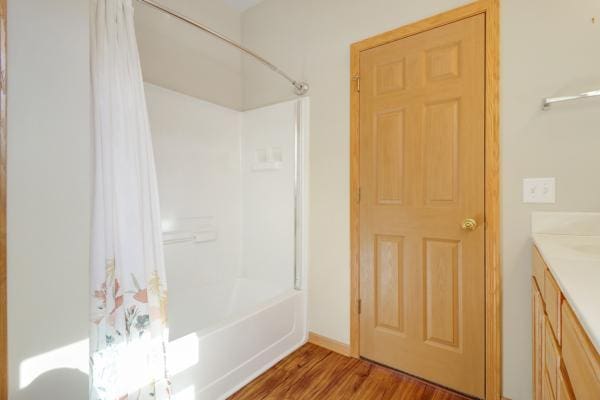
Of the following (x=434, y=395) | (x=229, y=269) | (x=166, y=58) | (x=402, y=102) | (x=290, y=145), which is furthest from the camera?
(x=229, y=269)

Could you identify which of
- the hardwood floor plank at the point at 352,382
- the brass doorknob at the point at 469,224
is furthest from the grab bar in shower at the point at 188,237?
the brass doorknob at the point at 469,224

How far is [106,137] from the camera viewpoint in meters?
0.99

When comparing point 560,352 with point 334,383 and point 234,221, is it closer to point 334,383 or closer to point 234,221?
point 334,383

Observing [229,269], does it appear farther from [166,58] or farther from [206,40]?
[206,40]

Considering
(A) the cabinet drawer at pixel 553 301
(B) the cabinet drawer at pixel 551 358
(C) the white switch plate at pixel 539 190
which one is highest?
(C) the white switch plate at pixel 539 190

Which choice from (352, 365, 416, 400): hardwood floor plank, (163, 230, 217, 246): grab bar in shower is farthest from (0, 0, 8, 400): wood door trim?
(352, 365, 416, 400): hardwood floor plank

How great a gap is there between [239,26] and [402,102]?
175 cm

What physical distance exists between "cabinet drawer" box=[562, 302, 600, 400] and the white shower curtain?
123cm

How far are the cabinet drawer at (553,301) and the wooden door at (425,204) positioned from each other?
0.53 metres

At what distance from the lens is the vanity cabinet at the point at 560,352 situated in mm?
502

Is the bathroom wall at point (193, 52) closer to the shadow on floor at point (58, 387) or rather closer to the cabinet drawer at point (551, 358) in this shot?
the shadow on floor at point (58, 387)

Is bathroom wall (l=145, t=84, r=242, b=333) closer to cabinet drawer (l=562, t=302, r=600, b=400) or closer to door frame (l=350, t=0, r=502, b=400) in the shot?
door frame (l=350, t=0, r=502, b=400)

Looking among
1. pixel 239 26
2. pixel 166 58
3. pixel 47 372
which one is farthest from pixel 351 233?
pixel 239 26

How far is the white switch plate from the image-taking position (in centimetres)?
131
